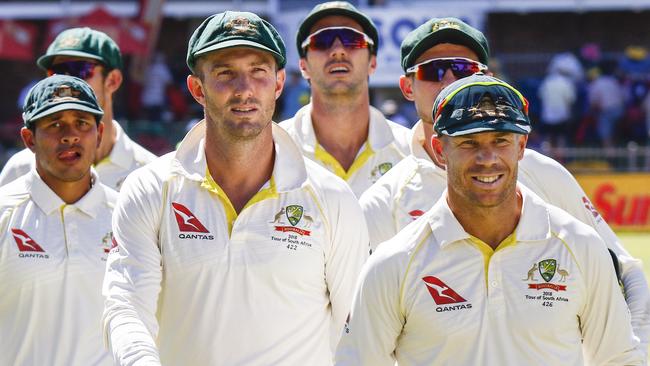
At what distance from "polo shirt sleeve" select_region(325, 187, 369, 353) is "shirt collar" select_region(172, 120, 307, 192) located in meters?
0.21

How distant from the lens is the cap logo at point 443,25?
21.2 ft

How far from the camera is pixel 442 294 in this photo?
177 inches

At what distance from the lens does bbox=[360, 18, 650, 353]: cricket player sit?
19.4ft

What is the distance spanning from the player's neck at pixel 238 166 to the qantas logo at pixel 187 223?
0.69 ft

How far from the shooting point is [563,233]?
4.58 meters

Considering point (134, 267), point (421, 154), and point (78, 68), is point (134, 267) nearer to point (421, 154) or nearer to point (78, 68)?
point (421, 154)

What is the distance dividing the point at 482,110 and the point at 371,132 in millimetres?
3272

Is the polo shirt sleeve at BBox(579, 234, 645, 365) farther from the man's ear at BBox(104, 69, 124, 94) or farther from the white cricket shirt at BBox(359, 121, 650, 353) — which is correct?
the man's ear at BBox(104, 69, 124, 94)

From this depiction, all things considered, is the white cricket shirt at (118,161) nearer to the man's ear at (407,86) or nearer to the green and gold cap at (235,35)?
the man's ear at (407,86)

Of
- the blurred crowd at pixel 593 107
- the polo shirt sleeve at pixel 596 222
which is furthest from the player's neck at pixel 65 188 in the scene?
the blurred crowd at pixel 593 107

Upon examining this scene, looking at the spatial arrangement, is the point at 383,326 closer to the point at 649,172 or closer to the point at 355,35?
the point at 355,35

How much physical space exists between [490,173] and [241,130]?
116cm

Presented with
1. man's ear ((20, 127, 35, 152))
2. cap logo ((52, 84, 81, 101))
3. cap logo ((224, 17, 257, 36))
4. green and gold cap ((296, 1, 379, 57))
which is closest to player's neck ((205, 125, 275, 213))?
cap logo ((224, 17, 257, 36))

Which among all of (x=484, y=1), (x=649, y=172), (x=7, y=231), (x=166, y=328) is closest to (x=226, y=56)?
(x=166, y=328)
